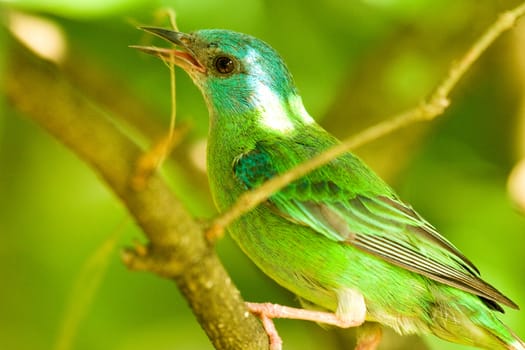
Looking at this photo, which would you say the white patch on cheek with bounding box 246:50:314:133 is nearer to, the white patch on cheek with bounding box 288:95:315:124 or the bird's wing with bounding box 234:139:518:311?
the white patch on cheek with bounding box 288:95:315:124

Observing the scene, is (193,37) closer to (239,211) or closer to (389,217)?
(389,217)

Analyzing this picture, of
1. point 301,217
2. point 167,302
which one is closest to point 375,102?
point 167,302

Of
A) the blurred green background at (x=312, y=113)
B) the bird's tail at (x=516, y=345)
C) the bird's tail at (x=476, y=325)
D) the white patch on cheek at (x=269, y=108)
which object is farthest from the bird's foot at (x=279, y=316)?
the blurred green background at (x=312, y=113)

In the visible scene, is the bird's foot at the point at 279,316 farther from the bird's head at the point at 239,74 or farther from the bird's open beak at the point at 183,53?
the bird's open beak at the point at 183,53

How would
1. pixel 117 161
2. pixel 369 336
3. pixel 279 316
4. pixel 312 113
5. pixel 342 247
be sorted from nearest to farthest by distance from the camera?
pixel 117 161 < pixel 279 316 < pixel 342 247 < pixel 369 336 < pixel 312 113

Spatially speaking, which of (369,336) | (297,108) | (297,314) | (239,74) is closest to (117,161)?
(297,314)

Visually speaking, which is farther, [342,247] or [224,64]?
[224,64]

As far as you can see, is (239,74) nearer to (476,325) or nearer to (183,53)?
(183,53)

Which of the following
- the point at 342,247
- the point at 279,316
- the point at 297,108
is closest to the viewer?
the point at 279,316
